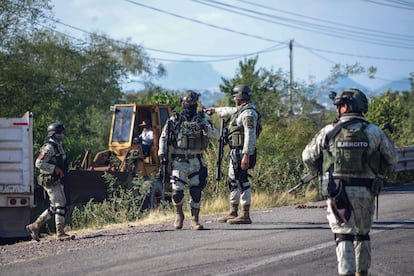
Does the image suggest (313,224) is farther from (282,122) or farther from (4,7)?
(4,7)

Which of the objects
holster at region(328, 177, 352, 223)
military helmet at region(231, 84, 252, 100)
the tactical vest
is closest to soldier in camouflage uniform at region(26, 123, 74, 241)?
the tactical vest

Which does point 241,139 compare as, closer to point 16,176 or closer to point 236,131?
point 236,131

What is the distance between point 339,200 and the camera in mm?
6477

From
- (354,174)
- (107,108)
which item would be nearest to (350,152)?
(354,174)

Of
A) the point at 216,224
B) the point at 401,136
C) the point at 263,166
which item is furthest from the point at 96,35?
the point at 216,224

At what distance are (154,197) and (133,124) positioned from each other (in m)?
2.08

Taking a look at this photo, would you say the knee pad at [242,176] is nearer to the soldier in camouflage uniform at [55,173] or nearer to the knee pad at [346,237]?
the soldier in camouflage uniform at [55,173]

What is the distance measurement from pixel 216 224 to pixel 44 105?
1568cm

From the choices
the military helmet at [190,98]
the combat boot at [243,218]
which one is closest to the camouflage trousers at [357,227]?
the combat boot at [243,218]

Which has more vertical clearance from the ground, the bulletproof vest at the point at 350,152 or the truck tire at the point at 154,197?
the bulletproof vest at the point at 350,152

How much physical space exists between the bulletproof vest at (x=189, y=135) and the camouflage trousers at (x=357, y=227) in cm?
400

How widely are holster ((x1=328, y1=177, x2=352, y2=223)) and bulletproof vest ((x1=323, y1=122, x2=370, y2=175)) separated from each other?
121mm

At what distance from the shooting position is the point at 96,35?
150 ft

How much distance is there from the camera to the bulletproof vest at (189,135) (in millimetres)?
10289
